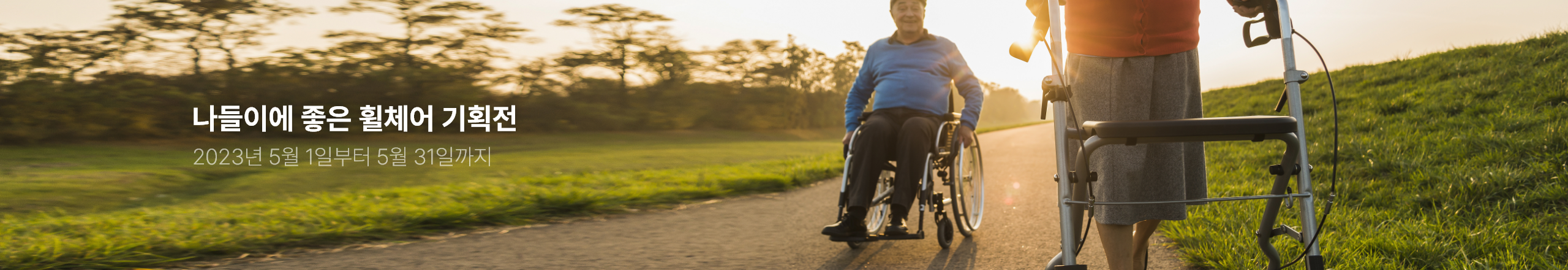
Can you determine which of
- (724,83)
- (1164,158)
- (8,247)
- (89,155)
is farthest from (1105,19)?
(724,83)

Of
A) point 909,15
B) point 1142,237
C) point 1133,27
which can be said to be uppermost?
→ point 909,15

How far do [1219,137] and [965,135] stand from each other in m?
2.25

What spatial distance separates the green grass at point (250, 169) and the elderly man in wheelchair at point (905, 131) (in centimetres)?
654

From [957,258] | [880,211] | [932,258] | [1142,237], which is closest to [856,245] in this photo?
[880,211]

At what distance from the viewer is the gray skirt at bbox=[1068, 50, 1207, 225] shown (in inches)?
76.9

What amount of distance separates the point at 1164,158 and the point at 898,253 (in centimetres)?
176

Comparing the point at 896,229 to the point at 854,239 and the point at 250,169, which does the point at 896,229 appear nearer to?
the point at 854,239

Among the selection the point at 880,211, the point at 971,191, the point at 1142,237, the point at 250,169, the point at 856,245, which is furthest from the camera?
the point at 250,169

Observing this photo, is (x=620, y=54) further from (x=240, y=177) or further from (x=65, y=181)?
(x=65, y=181)

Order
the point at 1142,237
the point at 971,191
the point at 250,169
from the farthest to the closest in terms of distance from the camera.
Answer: the point at 250,169
the point at 971,191
the point at 1142,237

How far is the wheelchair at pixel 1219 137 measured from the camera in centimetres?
154

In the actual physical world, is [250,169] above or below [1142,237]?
above

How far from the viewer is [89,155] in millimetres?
12125

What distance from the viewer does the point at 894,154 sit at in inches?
145
